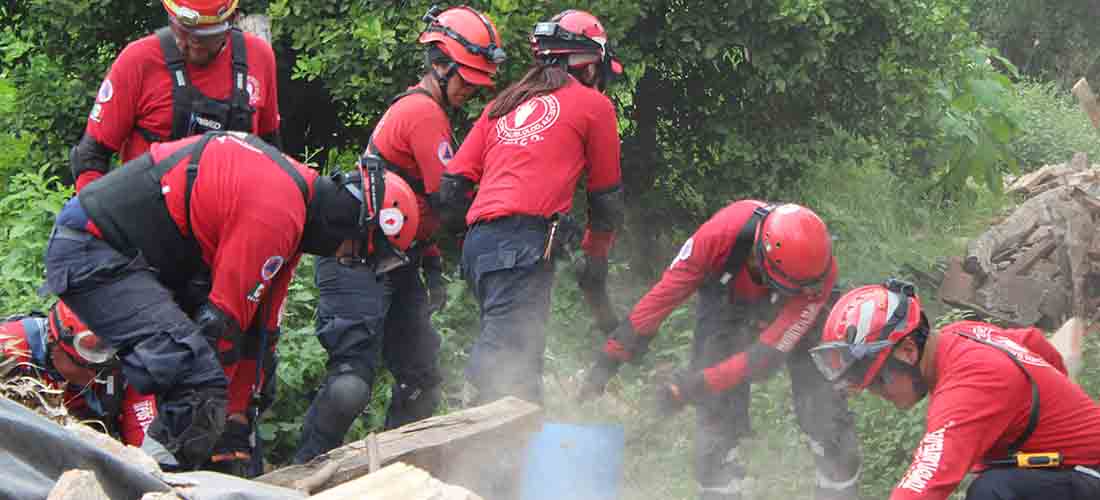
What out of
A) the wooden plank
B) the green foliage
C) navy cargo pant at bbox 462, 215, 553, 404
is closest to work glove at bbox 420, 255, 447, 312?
navy cargo pant at bbox 462, 215, 553, 404

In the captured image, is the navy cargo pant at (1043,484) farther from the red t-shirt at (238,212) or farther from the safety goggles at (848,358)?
the red t-shirt at (238,212)

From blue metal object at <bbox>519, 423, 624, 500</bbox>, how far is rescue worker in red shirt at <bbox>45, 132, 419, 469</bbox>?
145cm

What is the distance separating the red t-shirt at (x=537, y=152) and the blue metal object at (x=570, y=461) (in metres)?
1.05

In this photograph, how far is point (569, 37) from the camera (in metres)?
5.61

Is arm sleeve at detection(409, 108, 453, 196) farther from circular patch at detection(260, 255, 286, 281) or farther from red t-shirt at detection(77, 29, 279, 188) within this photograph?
circular patch at detection(260, 255, 286, 281)

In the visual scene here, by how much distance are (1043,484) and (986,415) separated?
431 millimetres

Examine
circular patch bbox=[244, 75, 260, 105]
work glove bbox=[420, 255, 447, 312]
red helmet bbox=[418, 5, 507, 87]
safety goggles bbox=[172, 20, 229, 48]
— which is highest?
safety goggles bbox=[172, 20, 229, 48]

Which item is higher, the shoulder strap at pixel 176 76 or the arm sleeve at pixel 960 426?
the shoulder strap at pixel 176 76

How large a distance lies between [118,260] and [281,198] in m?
0.59

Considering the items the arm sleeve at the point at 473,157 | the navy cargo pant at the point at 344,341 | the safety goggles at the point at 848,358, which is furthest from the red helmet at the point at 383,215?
the safety goggles at the point at 848,358

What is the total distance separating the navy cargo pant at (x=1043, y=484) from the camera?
14.2ft

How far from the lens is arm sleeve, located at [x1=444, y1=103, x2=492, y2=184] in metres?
5.52

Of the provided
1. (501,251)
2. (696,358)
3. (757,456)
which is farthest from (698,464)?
(501,251)

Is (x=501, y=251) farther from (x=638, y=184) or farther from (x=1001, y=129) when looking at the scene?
(x=1001, y=129)
